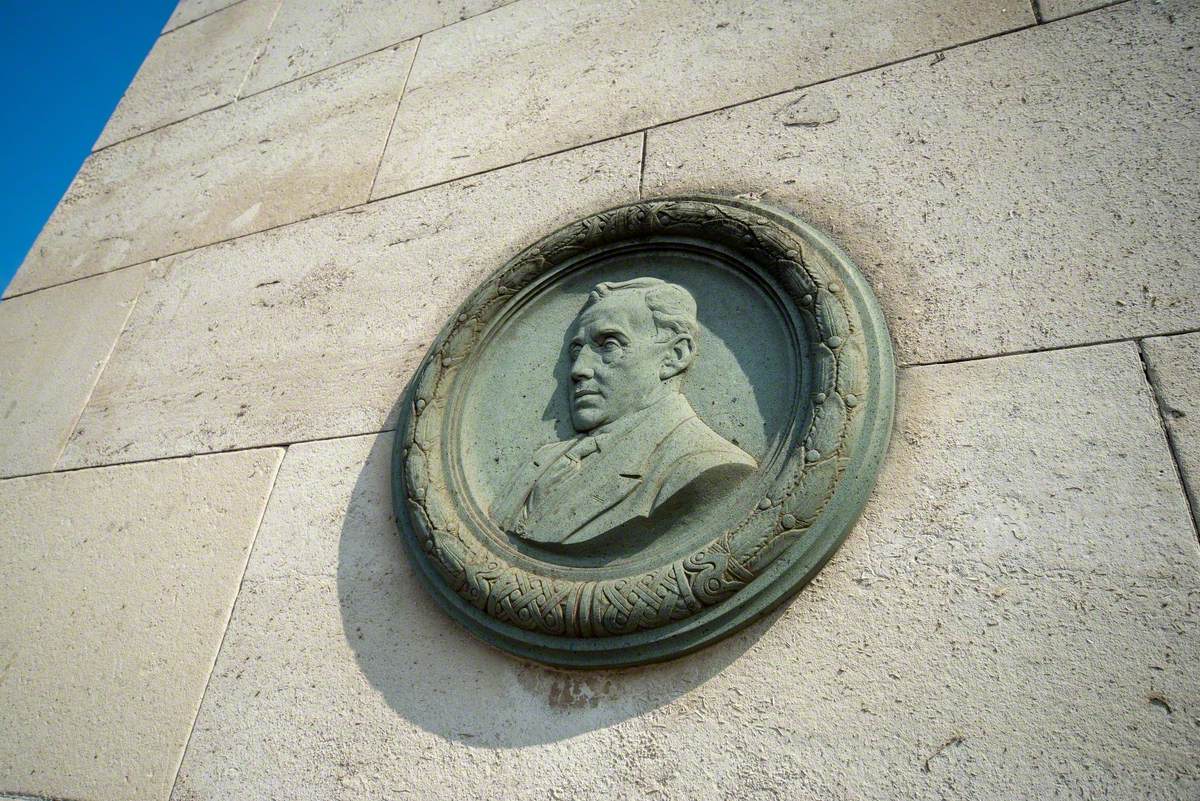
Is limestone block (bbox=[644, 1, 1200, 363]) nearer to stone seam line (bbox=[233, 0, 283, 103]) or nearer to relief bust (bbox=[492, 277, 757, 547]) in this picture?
relief bust (bbox=[492, 277, 757, 547])

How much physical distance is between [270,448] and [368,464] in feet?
1.49

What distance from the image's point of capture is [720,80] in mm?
2766

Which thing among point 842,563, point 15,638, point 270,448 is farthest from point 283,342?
point 842,563

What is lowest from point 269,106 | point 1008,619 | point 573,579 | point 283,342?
point 1008,619

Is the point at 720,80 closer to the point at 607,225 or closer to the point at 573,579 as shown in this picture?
the point at 607,225

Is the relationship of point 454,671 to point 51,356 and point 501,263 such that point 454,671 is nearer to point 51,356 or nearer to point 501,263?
point 501,263

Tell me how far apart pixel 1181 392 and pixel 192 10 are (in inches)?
226

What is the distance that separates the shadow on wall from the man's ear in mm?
717

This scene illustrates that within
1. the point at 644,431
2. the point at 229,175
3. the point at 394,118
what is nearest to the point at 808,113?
the point at 644,431

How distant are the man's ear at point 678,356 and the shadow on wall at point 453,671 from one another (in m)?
0.72

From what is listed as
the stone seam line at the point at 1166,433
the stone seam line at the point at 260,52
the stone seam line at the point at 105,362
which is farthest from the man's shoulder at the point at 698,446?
the stone seam line at the point at 260,52

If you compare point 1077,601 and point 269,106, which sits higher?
point 269,106

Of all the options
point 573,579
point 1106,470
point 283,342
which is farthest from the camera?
point 283,342

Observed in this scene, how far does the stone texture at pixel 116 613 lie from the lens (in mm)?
2213
